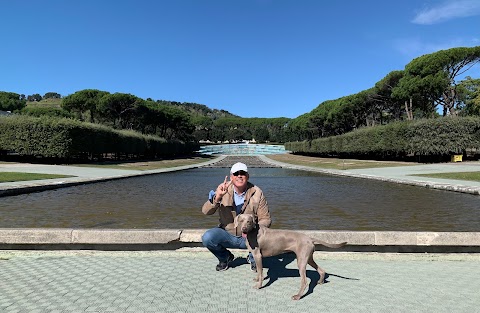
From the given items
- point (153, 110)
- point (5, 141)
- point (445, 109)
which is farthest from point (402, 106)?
point (5, 141)

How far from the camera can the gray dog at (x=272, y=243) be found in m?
4.13

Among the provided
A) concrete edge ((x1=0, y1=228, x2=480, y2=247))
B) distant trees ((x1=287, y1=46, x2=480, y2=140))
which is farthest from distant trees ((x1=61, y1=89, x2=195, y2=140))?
concrete edge ((x1=0, y1=228, x2=480, y2=247))

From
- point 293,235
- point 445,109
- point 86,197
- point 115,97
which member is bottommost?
point 86,197

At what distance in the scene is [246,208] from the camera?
183 inches

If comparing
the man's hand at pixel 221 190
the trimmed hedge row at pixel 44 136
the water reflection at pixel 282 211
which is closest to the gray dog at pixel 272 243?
the man's hand at pixel 221 190

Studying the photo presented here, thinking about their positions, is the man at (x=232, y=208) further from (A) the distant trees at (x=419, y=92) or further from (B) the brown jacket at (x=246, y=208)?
(A) the distant trees at (x=419, y=92)

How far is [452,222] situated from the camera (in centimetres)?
937

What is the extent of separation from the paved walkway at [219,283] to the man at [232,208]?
348mm

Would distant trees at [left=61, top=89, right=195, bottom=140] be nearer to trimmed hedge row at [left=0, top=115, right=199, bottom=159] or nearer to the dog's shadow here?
trimmed hedge row at [left=0, top=115, right=199, bottom=159]

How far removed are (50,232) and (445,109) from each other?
5722cm

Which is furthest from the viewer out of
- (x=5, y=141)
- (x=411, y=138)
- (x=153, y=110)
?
(x=153, y=110)

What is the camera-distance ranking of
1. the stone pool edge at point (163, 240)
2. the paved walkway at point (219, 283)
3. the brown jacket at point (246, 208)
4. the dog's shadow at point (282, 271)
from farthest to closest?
1. the stone pool edge at point (163, 240)
2. the brown jacket at point (246, 208)
3. the dog's shadow at point (282, 271)
4. the paved walkway at point (219, 283)

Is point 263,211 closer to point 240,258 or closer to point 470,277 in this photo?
point 240,258

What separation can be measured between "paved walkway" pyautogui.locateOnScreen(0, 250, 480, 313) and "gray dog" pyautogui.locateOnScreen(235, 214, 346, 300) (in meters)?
0.33
